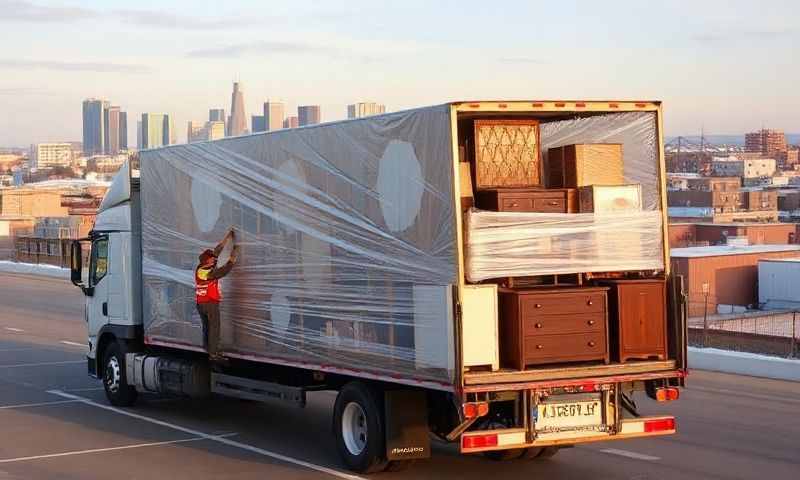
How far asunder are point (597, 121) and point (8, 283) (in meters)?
36.7

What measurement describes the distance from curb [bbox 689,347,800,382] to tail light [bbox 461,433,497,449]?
960 cm

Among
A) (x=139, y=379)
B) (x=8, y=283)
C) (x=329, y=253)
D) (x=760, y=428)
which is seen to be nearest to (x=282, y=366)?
(x=329, y=253)

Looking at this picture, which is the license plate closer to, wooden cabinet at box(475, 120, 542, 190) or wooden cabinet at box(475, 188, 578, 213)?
wooden cabinet at box(475, 188, 578, 213)

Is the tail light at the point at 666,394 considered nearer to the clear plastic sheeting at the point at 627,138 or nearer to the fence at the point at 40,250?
the clear plastic sheeting at the point at 627,138

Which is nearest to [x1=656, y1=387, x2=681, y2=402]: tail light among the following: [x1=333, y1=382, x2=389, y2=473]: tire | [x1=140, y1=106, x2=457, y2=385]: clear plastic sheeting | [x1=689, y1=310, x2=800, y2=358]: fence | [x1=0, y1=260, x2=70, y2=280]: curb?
[x1=140, y1=106, x2=457, y2=385]: clear plastic sheeting

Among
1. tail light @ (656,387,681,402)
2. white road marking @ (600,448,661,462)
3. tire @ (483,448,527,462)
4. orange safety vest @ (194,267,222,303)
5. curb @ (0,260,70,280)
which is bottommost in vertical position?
white road marking @ (600,448,661,462)

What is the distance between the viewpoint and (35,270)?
49.9m

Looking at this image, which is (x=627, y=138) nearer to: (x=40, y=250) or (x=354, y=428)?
(x=354, y=428)

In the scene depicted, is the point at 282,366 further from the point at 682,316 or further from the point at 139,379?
the point at 682,316

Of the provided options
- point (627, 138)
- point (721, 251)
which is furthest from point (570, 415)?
point (721, 251)

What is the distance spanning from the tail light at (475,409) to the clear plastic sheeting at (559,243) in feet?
3.32

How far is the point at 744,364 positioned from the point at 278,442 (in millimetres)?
8897

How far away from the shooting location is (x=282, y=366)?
13.0 meters

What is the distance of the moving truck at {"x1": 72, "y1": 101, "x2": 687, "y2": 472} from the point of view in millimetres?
10148
